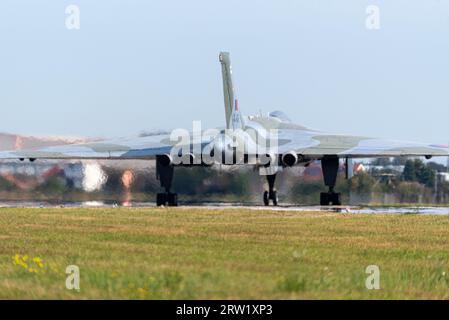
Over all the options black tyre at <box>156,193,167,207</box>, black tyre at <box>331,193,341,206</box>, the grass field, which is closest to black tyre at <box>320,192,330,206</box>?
black tyre at <box>331,193,341,206</box>

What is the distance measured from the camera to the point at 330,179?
42.8 meters

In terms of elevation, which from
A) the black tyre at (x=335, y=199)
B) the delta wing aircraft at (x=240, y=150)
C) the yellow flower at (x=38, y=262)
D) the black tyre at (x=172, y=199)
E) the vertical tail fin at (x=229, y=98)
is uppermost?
the vertical tail fin at (x=229, y=98)

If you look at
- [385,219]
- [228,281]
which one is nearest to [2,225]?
[385,219]

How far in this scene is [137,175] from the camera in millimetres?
42594

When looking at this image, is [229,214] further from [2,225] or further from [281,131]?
[281,131]

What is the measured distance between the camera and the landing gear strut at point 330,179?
42188 mm

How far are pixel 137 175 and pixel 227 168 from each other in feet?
12.5

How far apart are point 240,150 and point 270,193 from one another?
283 cm

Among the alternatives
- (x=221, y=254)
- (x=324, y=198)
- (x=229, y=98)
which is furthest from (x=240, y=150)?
(x=221, y=254)

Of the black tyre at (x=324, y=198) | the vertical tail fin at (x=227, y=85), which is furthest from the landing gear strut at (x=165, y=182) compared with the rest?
the black tyre at (x=324, y=198)

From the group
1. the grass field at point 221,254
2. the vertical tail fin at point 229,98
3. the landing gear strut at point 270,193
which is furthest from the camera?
the vertical tail fin at point 229,98

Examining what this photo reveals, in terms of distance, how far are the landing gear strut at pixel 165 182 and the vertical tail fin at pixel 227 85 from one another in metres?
4.12

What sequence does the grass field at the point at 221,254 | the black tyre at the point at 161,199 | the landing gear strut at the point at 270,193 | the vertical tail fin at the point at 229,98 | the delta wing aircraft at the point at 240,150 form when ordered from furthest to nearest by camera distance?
the vertical tail fin at the point at 229,98
the landing gear strut at the point at 270,193
the black tyre at the point at 161,199
the delta wing aircraft at the point at 240,150
the grass field at the point at 221,254

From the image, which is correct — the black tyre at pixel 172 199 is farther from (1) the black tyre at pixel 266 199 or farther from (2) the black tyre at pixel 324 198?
(2) the black tyre at pixel 324 198
